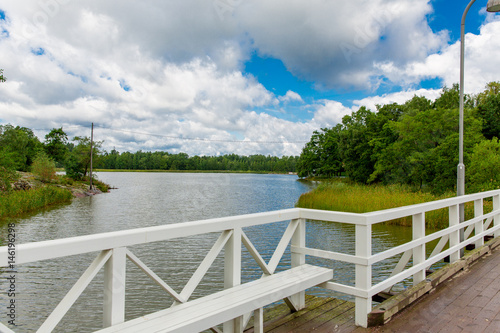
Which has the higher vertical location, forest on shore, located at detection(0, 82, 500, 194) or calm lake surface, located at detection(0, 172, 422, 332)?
forest on shore, located at detection(0, 82, 500, 194)

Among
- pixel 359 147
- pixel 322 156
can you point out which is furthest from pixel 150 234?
pixel 322 156

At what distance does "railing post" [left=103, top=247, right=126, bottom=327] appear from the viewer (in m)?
2.09

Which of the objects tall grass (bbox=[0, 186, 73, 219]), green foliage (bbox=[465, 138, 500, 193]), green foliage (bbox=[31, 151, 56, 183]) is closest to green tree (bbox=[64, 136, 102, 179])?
green foliage (bbox=[31, 151, 56, 183])

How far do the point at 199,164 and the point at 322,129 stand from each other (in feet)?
199

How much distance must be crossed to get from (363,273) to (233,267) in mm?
1283

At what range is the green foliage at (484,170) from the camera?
17.4m

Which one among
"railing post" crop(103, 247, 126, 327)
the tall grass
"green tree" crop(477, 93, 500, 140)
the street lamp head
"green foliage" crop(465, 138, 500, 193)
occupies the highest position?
"green tree" crop(477, 93, 500, 140)

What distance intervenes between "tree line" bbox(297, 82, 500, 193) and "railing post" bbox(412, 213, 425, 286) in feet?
Answer: 51.8

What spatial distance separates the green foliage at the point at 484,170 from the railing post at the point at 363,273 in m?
17.2

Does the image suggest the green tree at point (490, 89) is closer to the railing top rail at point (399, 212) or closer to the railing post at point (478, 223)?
the railing post at point (478, 223)

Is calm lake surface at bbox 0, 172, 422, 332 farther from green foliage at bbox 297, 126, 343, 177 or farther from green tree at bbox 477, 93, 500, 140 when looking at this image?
green foliage at bbox 297, 126, 343, 177

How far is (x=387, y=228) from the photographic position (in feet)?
49.8

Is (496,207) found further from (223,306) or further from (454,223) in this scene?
(223,306)

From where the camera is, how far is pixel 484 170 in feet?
60.2
